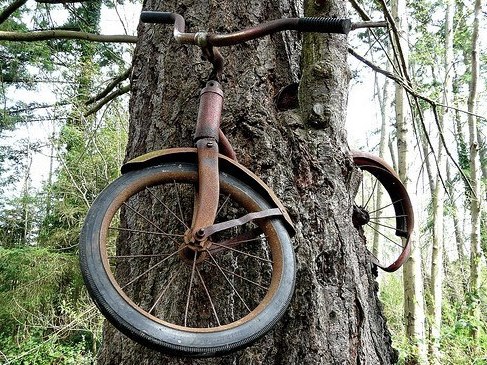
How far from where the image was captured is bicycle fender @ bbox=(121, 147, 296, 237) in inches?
46.2

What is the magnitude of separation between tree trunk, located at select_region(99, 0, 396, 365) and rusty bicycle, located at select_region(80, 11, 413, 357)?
5.8 inches

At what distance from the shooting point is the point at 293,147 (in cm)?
160

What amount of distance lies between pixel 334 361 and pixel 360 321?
0.62ft

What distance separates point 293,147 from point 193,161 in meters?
0.47

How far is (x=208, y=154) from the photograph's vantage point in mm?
1234

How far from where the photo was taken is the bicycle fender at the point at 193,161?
1173 millimetres

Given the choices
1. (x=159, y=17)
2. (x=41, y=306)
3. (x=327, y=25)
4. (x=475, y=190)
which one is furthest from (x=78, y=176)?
(x=327, y=25)

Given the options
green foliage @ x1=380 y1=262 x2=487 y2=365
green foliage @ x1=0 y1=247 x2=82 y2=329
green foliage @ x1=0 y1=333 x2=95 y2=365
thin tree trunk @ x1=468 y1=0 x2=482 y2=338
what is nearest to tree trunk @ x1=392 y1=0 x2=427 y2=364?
green foliage @ x1=380 y1=262 x2=487 y2=365

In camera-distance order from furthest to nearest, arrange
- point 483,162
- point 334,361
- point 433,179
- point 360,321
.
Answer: point 483,162 → point 433,179 → point 360,321 → point 334,361

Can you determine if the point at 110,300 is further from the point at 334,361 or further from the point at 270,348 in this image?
the point at 334,361

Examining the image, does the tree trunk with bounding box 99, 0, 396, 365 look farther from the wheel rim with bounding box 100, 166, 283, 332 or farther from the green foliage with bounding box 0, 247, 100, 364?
the green foliage with bounding box 0, 247, 100, 364

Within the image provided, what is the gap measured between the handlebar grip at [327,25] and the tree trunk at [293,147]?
415mm

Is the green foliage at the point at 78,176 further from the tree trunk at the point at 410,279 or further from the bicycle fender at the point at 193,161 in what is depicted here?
the bicycle fender at the point at 193,161

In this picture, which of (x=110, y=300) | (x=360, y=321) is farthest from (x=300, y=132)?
(x=110, y=300)
